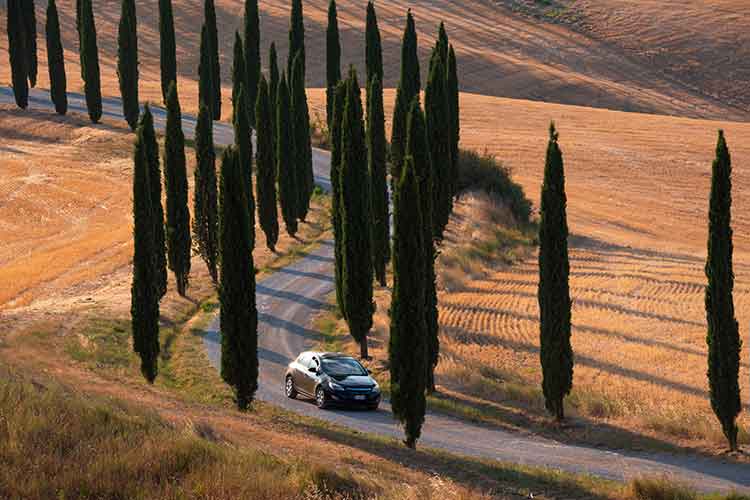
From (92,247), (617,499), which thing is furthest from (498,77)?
(617,499)

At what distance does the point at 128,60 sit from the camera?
6919cm

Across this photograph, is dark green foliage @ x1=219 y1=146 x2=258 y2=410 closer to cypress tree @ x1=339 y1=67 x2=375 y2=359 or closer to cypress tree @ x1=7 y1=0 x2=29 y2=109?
cypress tree @ x1=339 y1=67 x2=375 y2=359

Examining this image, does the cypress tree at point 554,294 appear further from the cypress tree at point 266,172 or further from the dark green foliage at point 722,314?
the cypress tree at point 266,172

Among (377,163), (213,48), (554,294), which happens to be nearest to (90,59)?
(213,48)

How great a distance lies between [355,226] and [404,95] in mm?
19776

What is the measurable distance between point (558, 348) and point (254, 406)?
796 cm

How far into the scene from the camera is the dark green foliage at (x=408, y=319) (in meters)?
24.4

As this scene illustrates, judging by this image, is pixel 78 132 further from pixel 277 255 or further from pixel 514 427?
pixel 514 427

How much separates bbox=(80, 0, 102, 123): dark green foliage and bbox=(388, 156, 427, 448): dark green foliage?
156ft

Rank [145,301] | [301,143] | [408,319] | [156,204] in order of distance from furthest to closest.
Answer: [301,143] → [156,204] → [145,301] → [408,319]

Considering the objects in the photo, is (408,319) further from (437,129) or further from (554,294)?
(437,129)

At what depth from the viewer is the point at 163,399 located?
87.2 feet

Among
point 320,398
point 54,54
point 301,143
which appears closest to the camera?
point 320,398

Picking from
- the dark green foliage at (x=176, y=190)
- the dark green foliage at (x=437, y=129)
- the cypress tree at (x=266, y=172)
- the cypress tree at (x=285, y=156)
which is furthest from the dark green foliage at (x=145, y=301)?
the cypress tree at (x=285, y=156)
